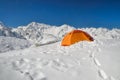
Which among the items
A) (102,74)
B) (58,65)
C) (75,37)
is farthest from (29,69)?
(75,37)

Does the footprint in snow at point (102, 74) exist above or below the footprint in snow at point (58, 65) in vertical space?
below

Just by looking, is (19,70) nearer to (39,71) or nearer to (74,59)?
(39,71)

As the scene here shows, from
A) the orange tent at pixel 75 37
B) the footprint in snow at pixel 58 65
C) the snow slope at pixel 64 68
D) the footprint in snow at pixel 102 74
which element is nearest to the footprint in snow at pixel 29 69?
the snow slope at pixel 64 68

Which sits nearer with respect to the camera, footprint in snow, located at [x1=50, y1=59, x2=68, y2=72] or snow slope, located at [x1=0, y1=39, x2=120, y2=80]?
snow slope, located at [x1=0, y1=39, x2=120, y2=80]

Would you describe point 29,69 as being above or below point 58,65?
below

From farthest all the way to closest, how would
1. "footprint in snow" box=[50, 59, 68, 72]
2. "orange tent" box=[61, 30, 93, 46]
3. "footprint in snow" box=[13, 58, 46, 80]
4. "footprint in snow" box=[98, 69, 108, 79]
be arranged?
"orange tent" box=[61, 30, 93, 46] → "footprint in snow" box=[50, 59, 68, 72] → "footprint in snow" box=[98, 69, 108, 79] → "footprint in snow" box=[13, 58, 46, 80]

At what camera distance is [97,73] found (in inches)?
286

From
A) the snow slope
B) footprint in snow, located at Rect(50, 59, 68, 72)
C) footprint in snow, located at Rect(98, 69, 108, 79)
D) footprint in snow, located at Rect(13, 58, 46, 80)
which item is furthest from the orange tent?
footprint in snow, located at Rect(98, 69, 108, 79)

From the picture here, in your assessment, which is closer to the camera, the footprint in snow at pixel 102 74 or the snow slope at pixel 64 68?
the snow slope at pixel 64 68

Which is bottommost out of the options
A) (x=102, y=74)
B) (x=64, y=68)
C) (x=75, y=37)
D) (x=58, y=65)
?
(x=102, y=74)

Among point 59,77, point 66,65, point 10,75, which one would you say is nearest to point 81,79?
point 59,77

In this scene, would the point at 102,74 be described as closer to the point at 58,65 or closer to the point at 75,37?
the point at 58,65

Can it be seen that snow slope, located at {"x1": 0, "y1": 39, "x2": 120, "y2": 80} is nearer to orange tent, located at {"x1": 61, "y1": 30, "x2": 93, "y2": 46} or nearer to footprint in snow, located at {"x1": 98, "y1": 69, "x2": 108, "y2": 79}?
footprint in snow, located at {"x1": 98, "y1": 69, "x2": 108, "y2": 79}

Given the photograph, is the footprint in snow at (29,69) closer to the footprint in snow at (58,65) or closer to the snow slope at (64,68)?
the snow slope at (64,68)
